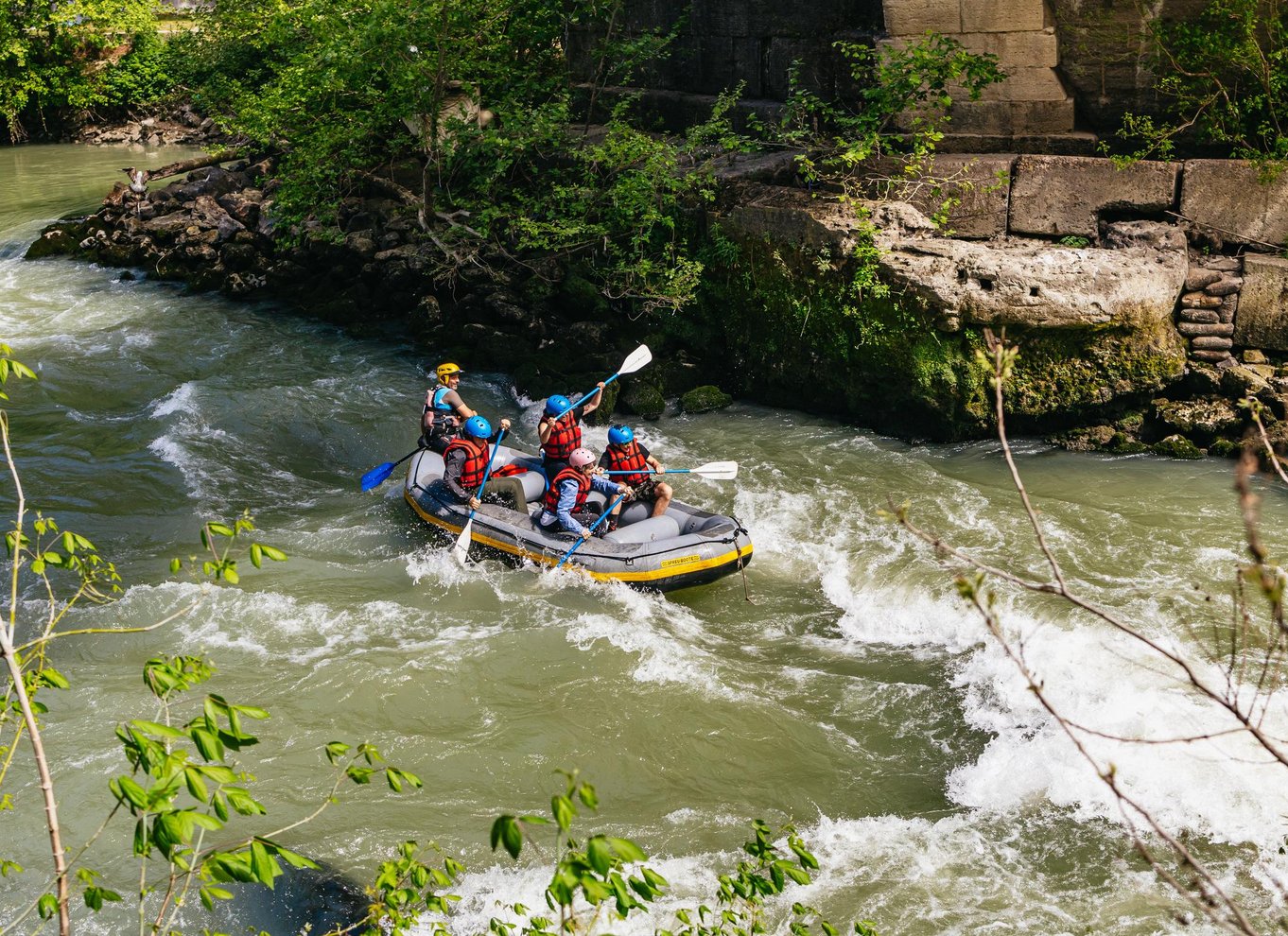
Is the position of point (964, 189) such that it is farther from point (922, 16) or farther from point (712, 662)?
point (712, 662)

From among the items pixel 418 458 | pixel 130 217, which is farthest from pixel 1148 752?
pixel 130 217

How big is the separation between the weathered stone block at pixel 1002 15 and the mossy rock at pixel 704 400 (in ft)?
12.8

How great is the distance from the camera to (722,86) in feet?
42.1

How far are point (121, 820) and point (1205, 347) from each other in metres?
8.47

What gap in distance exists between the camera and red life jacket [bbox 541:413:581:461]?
830 centimetres

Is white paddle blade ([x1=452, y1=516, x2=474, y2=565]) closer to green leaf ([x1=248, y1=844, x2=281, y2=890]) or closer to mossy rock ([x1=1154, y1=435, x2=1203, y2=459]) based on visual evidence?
green leaf ([x1=248, y1=844, x2=281, y2=890])

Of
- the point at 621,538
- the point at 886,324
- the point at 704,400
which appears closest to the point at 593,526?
the point at 621,538

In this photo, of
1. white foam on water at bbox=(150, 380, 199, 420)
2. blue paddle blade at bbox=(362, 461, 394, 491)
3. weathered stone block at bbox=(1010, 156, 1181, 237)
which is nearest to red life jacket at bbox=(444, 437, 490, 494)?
blue paddle blade at bbox=(362, 461, 394, 491)

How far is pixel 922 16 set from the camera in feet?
32.9

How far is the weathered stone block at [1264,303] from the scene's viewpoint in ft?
29.6

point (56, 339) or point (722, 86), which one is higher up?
point (722, 86)

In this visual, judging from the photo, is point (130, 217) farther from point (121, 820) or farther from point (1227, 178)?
point (1227, 178)

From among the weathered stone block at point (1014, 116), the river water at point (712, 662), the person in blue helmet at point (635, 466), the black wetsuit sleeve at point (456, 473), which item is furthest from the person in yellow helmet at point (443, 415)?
the weathered stone block at point (1014, 116)

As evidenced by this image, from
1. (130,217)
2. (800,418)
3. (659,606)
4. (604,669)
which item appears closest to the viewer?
(604,669)
